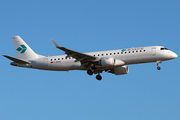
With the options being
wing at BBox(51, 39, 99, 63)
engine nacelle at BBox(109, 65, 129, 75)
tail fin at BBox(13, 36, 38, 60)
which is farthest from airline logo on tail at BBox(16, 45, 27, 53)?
engine nacelle at BBox(109, 65, 129, 75)

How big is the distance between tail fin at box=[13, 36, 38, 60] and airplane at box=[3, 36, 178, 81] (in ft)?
1.55

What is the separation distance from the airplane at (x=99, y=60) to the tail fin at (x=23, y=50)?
0.47 meters

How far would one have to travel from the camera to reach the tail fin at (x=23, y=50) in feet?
164

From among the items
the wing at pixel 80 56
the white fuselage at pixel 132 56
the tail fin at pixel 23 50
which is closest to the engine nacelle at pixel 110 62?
the white fuselage at pixel 132 56

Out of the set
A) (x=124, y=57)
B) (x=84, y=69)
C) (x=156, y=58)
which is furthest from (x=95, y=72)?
(x=156, y=58)

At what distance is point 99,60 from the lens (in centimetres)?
4447

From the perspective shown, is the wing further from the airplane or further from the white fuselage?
the white fuselage

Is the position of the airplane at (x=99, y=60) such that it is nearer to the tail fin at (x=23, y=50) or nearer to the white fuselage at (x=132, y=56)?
the white fuselage at (x=132, y=56)

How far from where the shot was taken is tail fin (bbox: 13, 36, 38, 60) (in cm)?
5003

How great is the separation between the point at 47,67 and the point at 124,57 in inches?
472

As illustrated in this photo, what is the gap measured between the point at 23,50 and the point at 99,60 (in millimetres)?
13754

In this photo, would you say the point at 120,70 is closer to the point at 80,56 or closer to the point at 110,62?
the point at 110,62

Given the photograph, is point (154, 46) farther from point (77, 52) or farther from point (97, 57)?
point (77, 52)

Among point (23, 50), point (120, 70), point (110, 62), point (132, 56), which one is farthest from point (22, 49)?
point (132, 56)
